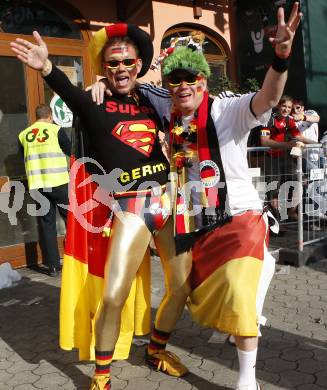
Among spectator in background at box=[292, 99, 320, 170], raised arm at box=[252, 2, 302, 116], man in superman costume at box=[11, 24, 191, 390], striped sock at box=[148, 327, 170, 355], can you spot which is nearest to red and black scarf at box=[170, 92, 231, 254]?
man in superman costume at box=[11, 24, 191, 390]

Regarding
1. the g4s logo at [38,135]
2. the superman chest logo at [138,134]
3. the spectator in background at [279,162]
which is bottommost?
the spectator in background at [279,162]

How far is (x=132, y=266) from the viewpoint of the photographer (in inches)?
109

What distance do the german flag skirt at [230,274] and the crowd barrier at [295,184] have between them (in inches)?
113

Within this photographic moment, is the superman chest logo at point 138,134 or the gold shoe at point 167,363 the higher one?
the superman chest logo at point 138,134

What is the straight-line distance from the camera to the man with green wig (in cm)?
260

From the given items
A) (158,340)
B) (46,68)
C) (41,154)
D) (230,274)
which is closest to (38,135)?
(41,154)

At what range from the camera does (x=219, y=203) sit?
2725mm

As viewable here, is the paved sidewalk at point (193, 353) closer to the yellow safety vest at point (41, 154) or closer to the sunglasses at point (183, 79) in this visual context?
the yellow safety vest at point (41, 154)

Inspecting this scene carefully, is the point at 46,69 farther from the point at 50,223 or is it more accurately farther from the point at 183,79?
the point at 50,223

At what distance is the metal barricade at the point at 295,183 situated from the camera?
5664mm

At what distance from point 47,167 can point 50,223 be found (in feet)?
2.12

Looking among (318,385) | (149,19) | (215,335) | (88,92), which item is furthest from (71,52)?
(318,385)

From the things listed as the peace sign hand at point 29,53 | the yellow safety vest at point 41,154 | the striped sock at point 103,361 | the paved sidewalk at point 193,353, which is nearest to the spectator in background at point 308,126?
the paved sidewalk at point 193,353

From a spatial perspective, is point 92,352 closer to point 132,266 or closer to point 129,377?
point 129,377
